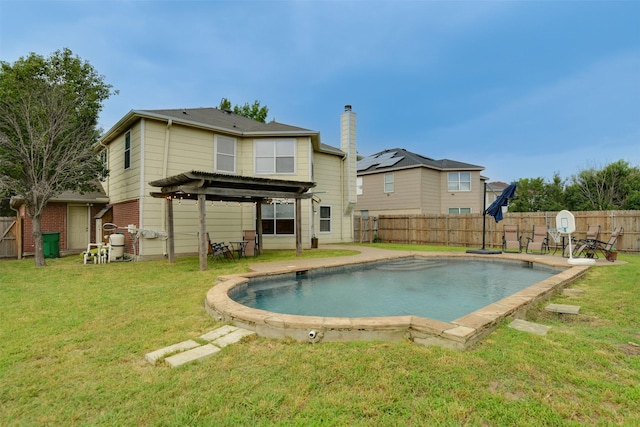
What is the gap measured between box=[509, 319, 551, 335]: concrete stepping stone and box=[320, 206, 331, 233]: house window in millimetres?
12611

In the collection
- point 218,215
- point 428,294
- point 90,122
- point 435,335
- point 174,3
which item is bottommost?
point 428,294

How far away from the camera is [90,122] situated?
1123cm

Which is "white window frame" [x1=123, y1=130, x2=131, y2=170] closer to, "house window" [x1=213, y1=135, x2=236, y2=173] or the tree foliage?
"house window" [x1=213, y1=135, x2=236, y2=173]

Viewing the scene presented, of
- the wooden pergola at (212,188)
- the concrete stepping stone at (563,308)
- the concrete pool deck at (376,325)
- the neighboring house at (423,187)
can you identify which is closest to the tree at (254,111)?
the neighboring house at (423,187)

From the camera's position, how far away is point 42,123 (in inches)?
394

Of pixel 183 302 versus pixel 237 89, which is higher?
pixel 237 89

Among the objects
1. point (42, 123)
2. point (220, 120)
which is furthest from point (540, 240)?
point (42, 123)

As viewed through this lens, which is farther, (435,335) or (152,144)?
(152,144)

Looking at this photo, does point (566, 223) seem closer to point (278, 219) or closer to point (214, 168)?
point (278, 219)

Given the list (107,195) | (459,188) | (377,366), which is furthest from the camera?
(459,188)

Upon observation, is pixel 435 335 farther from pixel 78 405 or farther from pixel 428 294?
pixel 428 294

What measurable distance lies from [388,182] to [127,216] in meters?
16.4

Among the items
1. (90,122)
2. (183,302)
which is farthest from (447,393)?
(90,122)

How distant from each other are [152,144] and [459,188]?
62.2 ft
